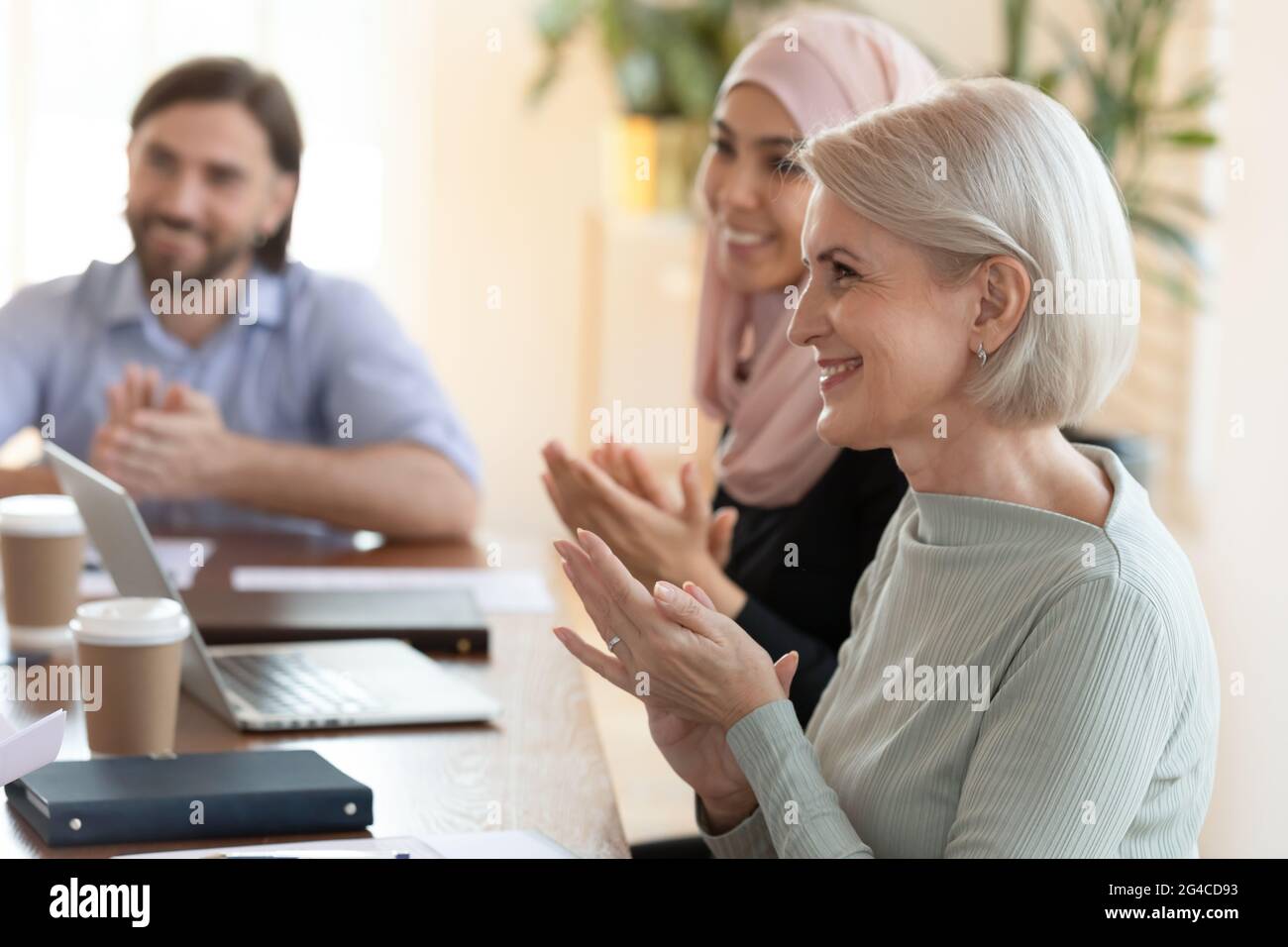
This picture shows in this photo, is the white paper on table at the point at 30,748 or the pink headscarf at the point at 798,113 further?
the pink headscarf at the point at 798,113

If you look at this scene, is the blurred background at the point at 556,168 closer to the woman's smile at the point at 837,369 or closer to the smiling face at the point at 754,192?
the smiling face at the point at 754,192

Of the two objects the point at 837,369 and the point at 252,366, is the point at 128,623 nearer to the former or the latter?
the point at 837,369

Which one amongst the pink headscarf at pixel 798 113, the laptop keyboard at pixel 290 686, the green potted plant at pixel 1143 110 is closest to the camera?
the laptop keyboard at pixel 290 686

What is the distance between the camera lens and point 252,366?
221 centimetres

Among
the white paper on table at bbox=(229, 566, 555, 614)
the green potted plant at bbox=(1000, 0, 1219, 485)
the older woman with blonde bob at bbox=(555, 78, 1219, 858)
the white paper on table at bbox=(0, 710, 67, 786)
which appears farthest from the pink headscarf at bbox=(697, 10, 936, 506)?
the green potted plant at bbox=(1000, 0, 1219, 485)

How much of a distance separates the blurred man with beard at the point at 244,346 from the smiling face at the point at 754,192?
0.58 meters

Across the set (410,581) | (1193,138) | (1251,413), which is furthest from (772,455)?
(1193,138)

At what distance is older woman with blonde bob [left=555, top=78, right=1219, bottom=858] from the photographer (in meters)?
0.85

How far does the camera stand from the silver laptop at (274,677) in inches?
45.9

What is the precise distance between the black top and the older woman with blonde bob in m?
0.33

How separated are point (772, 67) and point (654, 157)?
8.01ft

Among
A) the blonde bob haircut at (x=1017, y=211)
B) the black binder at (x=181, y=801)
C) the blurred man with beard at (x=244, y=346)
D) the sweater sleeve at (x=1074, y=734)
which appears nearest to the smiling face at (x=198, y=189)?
the blurred man with beard at (x=244, y=346)
